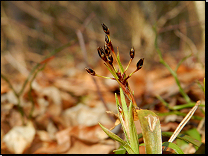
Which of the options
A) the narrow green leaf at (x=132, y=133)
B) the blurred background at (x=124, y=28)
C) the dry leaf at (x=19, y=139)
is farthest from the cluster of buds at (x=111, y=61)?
the blurred background at (x=124, y=28)

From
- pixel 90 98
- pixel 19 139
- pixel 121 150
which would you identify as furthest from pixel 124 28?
pixel 121 150

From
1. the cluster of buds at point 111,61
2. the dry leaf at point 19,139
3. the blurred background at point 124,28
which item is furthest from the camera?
the blurred background at point 124,28

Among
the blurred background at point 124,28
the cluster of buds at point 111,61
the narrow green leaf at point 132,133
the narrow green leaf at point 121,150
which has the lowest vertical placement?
the narrow green leaf at point 121,150

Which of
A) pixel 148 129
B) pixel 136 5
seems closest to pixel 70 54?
pixel 136 5

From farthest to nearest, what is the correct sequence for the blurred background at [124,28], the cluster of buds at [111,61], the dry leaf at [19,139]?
the blurred background at [124,28] → the dry leaf at [19,139] → the cluster of buds at [111,61]

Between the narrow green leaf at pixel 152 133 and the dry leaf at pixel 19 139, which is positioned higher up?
the narrow green leaf at pixel 152 133

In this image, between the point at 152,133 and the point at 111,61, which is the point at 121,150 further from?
the point at 111,61

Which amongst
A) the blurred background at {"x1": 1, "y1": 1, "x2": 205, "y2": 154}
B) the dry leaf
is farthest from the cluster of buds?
the dry leaf

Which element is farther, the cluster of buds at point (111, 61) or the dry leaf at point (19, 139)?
the dry leaf at point (19, 139)

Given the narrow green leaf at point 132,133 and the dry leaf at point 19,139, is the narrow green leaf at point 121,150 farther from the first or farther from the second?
the dry leaf at point 19,139

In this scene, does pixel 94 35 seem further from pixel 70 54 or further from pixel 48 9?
pixel 48 9

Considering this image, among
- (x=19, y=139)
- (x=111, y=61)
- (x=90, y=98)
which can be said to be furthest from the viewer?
(x=90, y=98)
